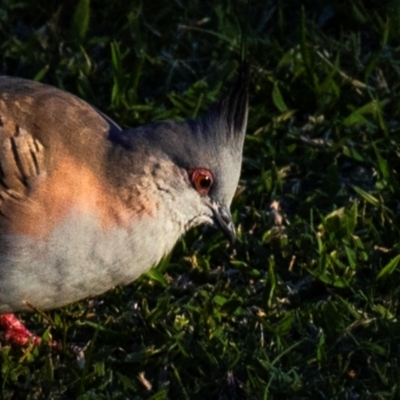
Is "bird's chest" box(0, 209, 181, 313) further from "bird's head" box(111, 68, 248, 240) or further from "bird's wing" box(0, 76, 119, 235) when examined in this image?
"bird's head" box(111, 68, 248, 240)

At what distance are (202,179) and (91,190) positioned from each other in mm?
485

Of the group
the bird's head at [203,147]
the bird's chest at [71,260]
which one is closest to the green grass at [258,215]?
the bird's chest at [71,260]

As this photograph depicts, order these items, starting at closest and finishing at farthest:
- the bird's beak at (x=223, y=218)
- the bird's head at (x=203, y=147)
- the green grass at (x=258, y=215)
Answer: the green grass at (x=258, y=215) → the bird's head at (x=203, y=147) → the bird's beak at (x=223, y=218)

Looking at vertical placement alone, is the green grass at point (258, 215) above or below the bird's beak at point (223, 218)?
below

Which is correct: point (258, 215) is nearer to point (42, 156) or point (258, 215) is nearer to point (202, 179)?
point (202, 179)

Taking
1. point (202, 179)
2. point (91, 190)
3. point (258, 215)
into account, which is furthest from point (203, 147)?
point (258, 215)

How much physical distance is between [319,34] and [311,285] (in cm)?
171

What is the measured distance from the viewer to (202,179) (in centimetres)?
552

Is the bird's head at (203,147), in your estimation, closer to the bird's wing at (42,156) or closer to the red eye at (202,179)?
the red eye at (202,179)

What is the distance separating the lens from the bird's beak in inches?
221

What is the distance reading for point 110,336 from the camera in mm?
5621

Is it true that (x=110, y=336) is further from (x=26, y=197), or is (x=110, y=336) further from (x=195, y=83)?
(x=195, y=83)

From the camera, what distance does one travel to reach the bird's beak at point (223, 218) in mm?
5621

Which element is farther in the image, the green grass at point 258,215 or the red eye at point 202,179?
the red eye at point 202,179
